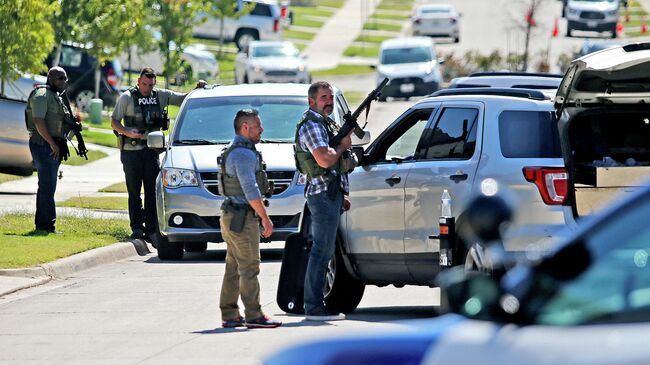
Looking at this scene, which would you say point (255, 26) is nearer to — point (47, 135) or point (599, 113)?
point (47, 135)

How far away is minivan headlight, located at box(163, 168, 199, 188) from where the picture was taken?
15.4 meters

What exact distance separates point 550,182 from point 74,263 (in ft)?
20.9

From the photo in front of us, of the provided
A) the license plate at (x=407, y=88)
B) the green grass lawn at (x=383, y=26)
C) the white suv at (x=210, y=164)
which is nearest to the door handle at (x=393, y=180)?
the white suv at (x=210, y=164)

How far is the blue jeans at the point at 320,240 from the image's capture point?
10.8 m

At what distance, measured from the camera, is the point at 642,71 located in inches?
412

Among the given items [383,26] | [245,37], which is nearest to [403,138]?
[245,37]

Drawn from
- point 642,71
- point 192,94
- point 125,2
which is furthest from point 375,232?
point 125,2

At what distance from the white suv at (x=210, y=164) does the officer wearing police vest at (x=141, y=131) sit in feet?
1.55

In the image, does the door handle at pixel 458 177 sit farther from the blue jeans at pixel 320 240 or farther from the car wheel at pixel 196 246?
the car wheel at pixel 196 246

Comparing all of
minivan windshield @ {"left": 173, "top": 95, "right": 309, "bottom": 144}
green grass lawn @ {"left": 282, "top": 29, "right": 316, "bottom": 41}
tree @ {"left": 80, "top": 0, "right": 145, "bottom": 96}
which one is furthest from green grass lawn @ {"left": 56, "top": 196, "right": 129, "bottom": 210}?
green grass lawn @ {"left": 282, "top": 29, "right": 316, "bottom": 41}

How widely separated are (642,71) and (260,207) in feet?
9.37

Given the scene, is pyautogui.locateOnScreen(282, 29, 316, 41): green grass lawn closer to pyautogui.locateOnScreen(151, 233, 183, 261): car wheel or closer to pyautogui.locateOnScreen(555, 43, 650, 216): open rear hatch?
pyautogui.locateOnScreen(151, 233, 183, 261): car wheel

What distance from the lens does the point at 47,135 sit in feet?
53.2

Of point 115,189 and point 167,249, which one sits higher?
point 167,249
